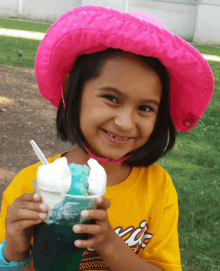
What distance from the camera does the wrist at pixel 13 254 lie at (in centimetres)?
135

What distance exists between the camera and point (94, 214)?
1.13 m

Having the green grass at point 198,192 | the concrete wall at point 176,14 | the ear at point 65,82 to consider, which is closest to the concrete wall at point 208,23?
the concrete wall at point 176,14

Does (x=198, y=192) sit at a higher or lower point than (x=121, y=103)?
lower

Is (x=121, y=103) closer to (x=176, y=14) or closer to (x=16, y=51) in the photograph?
(x=16, y=51)

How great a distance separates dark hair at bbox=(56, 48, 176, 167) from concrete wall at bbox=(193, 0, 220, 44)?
70.4ft

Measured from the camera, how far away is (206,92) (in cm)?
169

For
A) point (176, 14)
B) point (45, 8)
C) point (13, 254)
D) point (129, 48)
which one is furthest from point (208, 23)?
point (13, 254)

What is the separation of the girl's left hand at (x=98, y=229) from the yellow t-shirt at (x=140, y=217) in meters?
0.40

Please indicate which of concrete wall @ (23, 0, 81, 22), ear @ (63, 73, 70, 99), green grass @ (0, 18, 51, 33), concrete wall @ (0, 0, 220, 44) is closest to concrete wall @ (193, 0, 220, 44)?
Answer: concrete wall @ (0, 0, 220, 44)

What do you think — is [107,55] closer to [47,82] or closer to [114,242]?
[47,82]

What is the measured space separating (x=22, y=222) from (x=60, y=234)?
0.14 m

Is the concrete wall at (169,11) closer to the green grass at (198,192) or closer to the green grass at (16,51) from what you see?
the green grass at (16,51)

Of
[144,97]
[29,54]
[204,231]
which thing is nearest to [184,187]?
[204,231]

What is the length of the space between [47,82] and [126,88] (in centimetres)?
55
